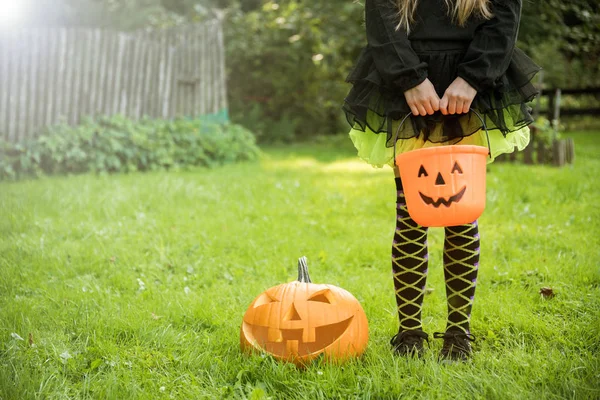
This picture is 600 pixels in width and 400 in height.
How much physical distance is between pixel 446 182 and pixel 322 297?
71cm

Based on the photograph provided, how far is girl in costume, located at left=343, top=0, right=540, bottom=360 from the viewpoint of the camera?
6.81ft

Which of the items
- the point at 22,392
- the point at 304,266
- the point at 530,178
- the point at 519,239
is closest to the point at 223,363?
the point at 304,266

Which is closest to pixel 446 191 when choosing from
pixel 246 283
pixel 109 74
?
pixel 246 283

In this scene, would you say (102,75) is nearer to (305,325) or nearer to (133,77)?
(133,77)

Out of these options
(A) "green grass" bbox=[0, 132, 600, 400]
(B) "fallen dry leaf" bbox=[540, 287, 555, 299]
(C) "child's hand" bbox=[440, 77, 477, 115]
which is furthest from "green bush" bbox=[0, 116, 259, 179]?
(C) "child's hand" bbox=[440, 77, 477, 115]

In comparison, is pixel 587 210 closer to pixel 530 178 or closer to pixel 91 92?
pixel 530 178

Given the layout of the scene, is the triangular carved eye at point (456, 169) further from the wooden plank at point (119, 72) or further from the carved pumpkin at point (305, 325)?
the wooden plank at point (119, 72)

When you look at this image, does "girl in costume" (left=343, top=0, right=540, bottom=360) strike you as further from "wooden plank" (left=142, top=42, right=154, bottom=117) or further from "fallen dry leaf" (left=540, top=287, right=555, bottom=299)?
"wooden plank" (left=142, top=42, right=154, bottom=117)

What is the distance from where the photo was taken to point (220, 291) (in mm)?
3193

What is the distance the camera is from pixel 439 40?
7.09 feet

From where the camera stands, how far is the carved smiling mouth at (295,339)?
2211mm

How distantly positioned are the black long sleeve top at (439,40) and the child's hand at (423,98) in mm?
22

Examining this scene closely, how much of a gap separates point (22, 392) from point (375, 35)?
1.75 m

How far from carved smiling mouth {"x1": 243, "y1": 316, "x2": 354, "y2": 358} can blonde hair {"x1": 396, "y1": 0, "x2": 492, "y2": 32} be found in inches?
44.1
